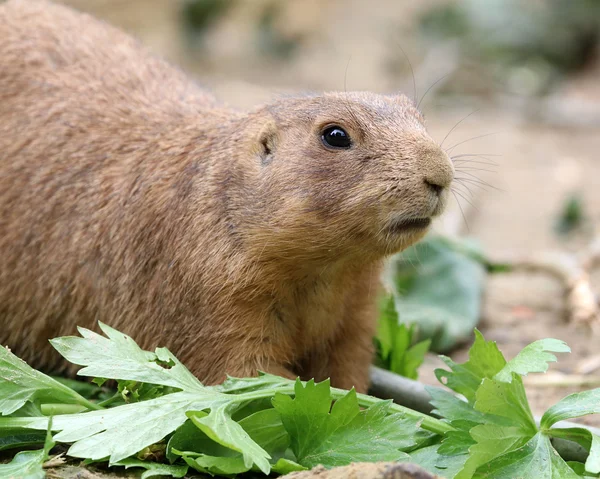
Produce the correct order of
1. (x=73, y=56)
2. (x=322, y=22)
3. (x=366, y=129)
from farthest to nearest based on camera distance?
(x=322, y=22) < (x=73, y=56) < (x=366, y=129)

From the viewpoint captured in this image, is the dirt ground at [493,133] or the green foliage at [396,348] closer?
the green foliage at [396,348]

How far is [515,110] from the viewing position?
13203 millimetres

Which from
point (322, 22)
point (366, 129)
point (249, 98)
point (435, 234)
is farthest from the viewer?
point (322, 22)

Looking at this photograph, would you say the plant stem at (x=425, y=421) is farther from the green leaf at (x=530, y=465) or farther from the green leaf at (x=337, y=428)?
the green leaf at (x=530, y=465)

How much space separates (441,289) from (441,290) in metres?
0.02

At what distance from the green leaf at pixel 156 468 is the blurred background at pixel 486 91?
246 cm

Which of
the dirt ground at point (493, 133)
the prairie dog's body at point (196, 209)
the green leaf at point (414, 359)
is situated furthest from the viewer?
the dirt ground at point (493, 133)

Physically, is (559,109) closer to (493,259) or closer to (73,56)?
(493,259)

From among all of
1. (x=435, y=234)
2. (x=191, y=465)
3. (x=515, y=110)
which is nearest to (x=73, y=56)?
(x=191, y=465)

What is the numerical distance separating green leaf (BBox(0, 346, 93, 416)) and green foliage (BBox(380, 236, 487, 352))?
303 cm

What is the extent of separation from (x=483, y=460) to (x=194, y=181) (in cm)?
213

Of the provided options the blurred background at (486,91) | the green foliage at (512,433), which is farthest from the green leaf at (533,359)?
the blurred background at (486,91)

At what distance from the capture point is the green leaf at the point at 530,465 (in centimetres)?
379

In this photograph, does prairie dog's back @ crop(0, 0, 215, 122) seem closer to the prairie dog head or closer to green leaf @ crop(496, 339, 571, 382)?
the prairie dog head
